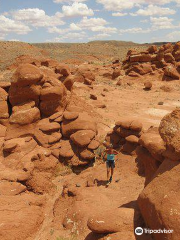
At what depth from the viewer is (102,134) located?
11.6 metres

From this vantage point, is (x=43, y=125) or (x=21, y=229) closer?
(x=21, y=229)

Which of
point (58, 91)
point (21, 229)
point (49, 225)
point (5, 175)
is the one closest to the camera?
point (21, 229)

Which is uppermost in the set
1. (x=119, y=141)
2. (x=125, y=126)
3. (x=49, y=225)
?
(x=125, y=126)

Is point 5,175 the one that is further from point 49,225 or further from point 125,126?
point 125,126

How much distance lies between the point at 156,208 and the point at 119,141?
6.23 m

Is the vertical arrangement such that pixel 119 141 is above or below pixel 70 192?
above

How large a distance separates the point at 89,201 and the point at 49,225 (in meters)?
1.47

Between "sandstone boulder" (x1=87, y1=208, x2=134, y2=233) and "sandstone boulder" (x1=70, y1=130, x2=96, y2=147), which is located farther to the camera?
"sandstone boulder" (x1=70, y1=130, x2=96, y2=147)

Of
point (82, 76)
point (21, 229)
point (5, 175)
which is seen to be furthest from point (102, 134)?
point (82, 76)

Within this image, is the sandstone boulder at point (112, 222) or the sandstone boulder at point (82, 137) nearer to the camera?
the sandstone boulder at point (112, 222)

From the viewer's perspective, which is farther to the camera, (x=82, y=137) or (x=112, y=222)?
(x=82, y=137)

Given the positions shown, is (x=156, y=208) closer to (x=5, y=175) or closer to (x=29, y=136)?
(x=5, y=175)

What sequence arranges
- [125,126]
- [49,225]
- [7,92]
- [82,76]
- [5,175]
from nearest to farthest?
[49,225]
[5,175]
[125,126]
[7,92]
[82,76]

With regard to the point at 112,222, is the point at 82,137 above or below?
above
